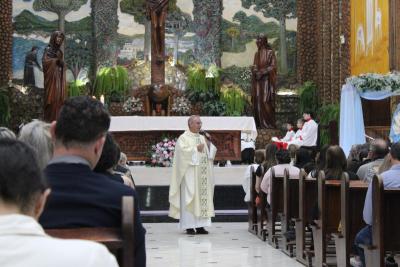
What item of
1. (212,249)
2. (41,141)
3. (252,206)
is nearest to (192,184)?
(252,206)

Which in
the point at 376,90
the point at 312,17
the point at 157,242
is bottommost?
the point at 157,242

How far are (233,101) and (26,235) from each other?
847 inches

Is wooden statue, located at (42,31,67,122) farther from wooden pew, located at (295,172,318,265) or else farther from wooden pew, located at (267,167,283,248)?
wooden pew, located at (295,172,318,265)

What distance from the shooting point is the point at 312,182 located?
9727 mm

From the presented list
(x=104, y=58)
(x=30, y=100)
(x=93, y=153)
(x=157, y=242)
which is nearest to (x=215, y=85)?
(x=104, y=58)

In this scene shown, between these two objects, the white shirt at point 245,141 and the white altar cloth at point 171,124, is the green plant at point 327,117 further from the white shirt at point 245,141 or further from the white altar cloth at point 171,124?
the white altar cloth at point 171,124

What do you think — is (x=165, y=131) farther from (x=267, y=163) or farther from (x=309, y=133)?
(x=267, y=163)

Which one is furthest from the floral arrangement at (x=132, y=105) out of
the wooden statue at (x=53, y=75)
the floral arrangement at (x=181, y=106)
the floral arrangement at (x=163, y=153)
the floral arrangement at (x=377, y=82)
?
the floral arrangement at (x=377, y=82)

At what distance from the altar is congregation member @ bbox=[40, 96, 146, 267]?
15.9 meters

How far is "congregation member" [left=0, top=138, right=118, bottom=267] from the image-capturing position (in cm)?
204

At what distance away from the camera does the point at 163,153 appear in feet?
63.2

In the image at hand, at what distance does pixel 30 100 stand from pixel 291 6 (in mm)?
8270

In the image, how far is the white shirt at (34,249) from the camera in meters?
2.04

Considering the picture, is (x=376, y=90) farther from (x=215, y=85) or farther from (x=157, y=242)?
(x=215, y=85)
